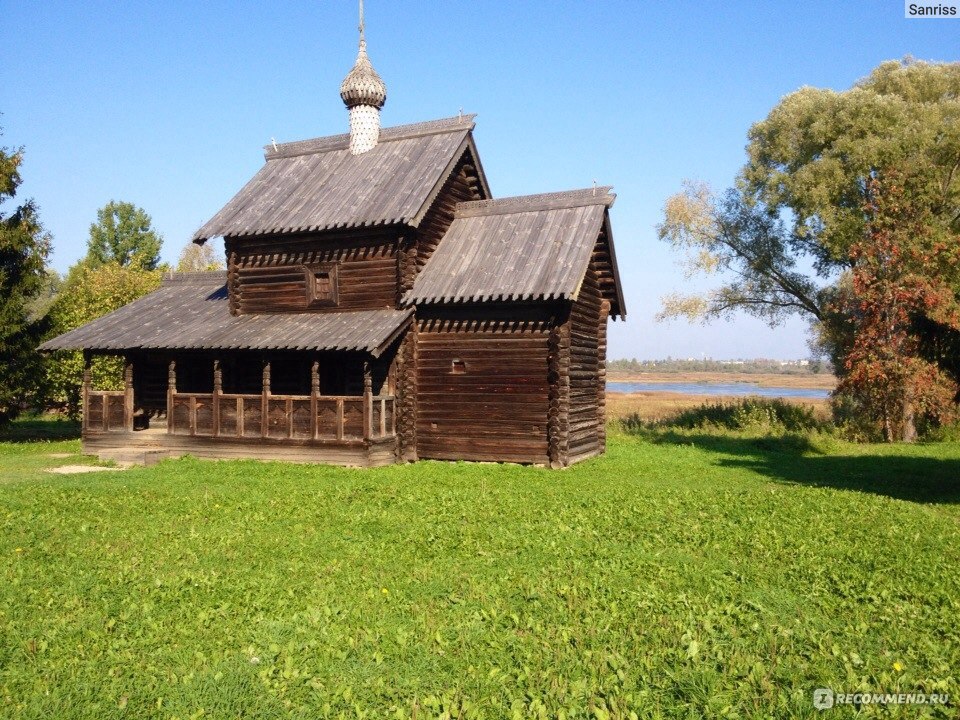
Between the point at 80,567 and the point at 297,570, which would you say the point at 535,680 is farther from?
the point at 80,567

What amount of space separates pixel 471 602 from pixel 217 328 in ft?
53.1

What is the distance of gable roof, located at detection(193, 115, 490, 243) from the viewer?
21156 millimetres

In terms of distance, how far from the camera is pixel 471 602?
823 centimetres

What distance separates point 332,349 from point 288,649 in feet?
41.1

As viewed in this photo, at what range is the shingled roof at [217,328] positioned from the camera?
64.5ft

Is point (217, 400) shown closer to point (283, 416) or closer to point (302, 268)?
point (283, 416)

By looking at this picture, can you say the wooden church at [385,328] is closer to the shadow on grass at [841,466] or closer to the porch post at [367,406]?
the porch post at [367,406]

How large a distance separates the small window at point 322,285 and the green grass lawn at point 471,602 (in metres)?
8.04

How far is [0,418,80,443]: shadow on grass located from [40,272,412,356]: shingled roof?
271 inches

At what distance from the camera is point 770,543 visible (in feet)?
34.9

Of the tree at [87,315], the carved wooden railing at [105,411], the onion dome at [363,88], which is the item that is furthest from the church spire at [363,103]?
the tree at [87,315]

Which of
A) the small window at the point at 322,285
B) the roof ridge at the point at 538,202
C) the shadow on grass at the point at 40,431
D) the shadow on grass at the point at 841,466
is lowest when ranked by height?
the shadow on grass at the point at 841,466

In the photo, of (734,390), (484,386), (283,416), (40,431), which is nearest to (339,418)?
(283,416)

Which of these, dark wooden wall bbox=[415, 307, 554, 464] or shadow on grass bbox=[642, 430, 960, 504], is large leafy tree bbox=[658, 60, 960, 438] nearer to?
shadow on grass bbox=[642, 430, 960, 504]
